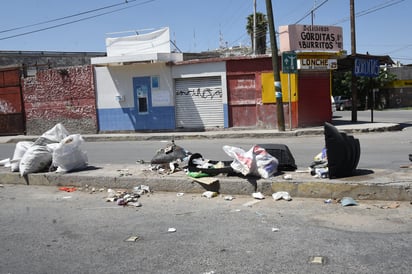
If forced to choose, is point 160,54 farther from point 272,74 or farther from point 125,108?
point 272,74

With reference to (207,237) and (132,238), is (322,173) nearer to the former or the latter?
(207,237)

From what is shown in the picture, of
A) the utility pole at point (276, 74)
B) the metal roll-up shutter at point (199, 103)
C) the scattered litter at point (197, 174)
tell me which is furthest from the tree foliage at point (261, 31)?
the scattered litter at point (197, 174)

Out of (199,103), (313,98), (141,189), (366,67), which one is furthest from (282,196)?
(366,67)

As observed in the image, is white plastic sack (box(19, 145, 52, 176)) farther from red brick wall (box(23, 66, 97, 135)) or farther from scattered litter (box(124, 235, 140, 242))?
red brick wall (box(23, 66, 97, 135))

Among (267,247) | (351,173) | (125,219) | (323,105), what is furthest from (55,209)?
(323,105)

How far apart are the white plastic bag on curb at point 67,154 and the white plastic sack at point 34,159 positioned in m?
0.26

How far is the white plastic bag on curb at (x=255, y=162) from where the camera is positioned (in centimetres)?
713

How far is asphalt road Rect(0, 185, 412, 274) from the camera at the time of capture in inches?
170

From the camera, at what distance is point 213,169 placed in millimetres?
7559

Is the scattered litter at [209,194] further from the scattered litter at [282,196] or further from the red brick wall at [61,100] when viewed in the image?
the red brick wall at [61,100]

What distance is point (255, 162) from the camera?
718cm

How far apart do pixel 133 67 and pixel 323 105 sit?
30.6 ft

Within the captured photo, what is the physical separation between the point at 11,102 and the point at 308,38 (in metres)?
16.8

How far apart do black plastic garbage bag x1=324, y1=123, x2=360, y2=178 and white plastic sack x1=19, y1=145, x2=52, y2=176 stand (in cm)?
546
